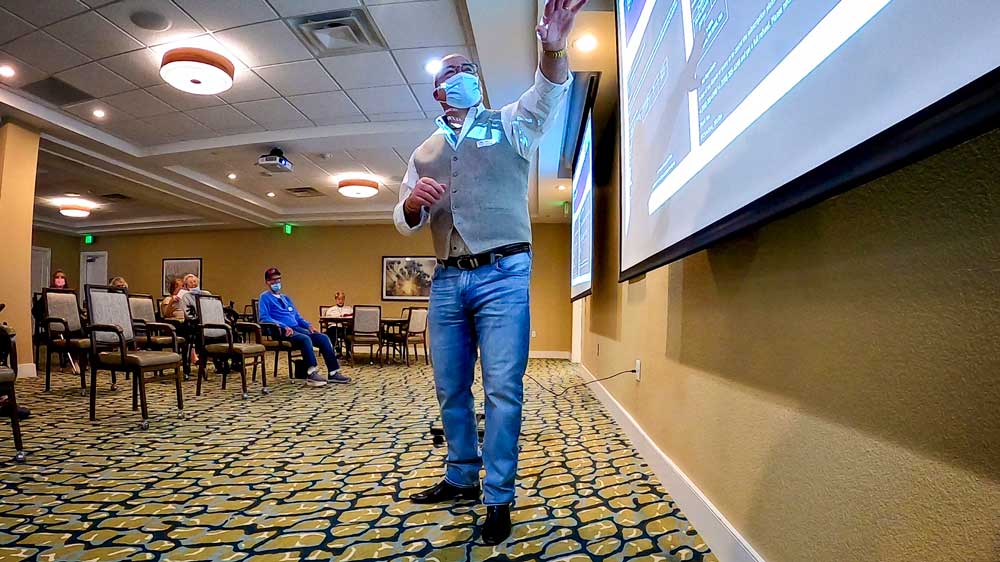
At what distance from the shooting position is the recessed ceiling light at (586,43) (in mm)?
2770

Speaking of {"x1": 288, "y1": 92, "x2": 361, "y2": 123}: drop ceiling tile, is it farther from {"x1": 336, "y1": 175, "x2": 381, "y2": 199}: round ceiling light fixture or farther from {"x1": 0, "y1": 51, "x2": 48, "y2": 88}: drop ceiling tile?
{"x1": 0, "y1": 51, "x2": 48, "y2": 88}: drop ceiling tile

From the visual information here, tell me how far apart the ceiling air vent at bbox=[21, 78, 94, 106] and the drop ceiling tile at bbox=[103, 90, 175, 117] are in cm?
20

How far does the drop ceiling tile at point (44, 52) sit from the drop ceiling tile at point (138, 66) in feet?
0.64

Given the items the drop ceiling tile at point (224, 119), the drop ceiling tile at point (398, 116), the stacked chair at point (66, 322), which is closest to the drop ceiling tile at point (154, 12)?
the drop ceiling tile at point (224, 119)

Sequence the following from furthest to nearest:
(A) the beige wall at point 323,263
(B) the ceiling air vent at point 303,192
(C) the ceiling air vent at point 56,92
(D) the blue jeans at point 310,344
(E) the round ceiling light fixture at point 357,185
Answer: (A) the beige wall at point 323,263 < (B) the ceiling air vent at point 303,192 < (E) the round ceiling light fixture at point 357,185 < (D) the blue jeans at point 310,344 < (C) the ceiling air vent at point 56,92

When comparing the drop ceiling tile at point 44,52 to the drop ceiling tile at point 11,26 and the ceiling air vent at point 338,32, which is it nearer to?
the drop ceiling tile at point 11,26

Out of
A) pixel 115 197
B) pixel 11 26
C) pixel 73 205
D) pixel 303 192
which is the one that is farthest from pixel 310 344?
pixel 73 205

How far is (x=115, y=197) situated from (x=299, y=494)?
8.59 metres

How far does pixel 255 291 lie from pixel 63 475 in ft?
27.4

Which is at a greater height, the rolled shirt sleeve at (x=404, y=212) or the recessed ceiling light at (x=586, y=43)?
the recessed ceiling light at (x=586, y=43)

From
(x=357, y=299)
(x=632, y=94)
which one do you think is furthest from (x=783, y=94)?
(x=357, y=299)

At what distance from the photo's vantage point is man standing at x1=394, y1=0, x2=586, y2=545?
51.8 inches

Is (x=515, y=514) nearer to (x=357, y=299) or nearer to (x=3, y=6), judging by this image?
(x=3, y=6)

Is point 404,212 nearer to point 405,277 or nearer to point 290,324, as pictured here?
point 290,324
